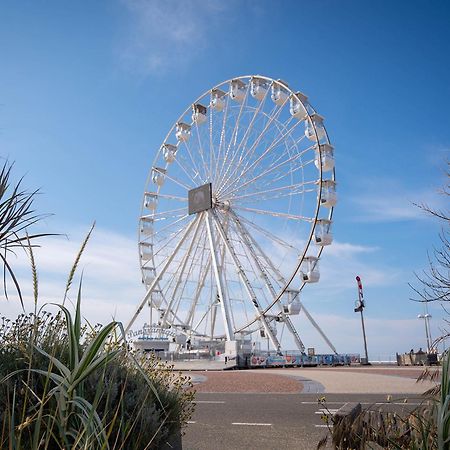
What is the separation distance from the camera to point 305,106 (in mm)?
28781

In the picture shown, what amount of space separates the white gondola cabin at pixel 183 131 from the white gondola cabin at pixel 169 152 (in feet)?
3.42

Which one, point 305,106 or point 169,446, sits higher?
point 305,106

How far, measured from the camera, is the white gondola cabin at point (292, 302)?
2931 cm

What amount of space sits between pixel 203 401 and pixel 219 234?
20649 millimetres

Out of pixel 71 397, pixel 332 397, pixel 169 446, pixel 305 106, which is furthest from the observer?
pixel 305 106

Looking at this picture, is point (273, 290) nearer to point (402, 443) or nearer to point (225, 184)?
point (225, 184)

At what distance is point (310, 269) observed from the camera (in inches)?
1100

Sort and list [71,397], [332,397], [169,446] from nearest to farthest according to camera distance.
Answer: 1. [71,397]
2. [169,446]
3. [332,397]

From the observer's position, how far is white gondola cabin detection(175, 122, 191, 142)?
36000 mm

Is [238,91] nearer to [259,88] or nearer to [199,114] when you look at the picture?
[259,88]

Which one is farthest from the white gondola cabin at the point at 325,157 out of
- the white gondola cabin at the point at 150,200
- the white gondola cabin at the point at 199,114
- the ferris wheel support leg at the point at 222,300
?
the white gondola cabin at the point at 150,200

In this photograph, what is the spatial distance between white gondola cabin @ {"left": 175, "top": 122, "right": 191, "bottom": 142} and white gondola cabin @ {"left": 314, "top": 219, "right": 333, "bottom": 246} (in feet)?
43.5

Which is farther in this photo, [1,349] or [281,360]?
[281,360]

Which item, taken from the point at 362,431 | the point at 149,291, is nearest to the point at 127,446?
the point at 362,431
